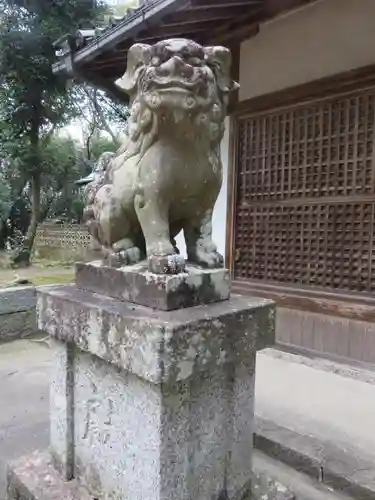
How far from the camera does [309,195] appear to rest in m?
3.72

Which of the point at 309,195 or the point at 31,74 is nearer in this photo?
the point at 309,195

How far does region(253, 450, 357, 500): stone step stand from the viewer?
1949mm

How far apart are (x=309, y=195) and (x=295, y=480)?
7.73 ft

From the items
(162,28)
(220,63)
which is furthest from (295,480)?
(162,28)

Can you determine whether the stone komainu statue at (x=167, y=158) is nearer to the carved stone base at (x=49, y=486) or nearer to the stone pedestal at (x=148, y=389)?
the stone pedestal at (x=148, y=389)

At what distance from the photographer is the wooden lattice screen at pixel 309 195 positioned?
11.1ft

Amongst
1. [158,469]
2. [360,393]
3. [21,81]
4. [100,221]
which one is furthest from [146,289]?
[21,81]

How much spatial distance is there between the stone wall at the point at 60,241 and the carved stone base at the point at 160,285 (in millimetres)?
9095

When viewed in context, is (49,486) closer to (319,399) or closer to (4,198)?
(319,399)

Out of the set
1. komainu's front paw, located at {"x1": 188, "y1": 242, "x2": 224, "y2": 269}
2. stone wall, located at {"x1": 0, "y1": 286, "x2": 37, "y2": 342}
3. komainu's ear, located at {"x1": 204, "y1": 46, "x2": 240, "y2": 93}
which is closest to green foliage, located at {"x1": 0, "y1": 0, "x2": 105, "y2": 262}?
stone wall, located at {"x1": 0, "y1": 286, "x2": 37, "y2": 342}

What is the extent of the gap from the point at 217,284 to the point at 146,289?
27 centimetres

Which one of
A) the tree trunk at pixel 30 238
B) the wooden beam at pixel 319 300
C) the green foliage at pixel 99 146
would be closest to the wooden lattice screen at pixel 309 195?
the wooden beam at pixel 319 300

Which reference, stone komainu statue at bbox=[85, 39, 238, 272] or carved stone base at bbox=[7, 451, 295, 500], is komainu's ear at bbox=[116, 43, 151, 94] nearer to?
stone komainu statue at bbox=[85, 39, 238, 272]

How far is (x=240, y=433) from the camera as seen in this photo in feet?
5.06
